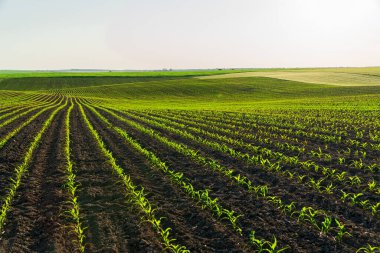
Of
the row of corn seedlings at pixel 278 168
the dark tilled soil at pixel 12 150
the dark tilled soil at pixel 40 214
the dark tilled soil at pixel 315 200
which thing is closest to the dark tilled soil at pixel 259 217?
the dark tilled soil at pixel 315 200

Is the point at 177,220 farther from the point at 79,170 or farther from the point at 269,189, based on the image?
the point at 79,170

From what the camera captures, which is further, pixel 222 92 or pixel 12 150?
pixel 222 92

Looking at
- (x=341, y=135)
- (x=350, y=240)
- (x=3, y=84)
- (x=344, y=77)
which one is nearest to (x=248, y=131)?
(x=341, y=135)

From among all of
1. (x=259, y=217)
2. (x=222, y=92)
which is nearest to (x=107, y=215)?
(x=259, y=217)

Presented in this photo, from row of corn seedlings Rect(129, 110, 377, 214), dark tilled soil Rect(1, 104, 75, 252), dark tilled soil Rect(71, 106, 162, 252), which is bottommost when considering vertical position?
dark tilled soil Rect(71, 106, 162, 252)

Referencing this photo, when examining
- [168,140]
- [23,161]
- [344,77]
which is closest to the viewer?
[23,161]

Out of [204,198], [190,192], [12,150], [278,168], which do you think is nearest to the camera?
[204,198]

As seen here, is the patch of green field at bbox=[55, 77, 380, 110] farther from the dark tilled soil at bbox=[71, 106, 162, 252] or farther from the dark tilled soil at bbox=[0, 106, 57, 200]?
the dark tilled soil at bbox=[71, 106, 162, 252]

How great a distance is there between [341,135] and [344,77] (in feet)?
271

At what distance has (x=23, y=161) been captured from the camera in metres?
13.8

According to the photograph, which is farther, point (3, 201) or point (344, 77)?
point (344, 77)

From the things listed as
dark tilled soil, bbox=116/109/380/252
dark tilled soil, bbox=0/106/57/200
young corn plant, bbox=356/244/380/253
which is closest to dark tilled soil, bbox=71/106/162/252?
dark tilled soil, bbox=0/106/57/200

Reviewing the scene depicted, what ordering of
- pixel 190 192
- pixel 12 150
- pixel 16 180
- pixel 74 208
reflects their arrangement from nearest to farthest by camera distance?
pixel 74 208, pixel 190 192, pixel 16 180, pixel 12 150

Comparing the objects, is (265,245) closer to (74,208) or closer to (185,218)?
(185,218)
